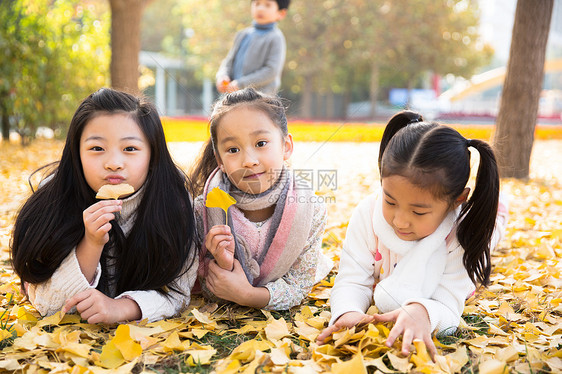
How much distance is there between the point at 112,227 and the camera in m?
2.02

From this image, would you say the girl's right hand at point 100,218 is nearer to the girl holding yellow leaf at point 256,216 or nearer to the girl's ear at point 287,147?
the girl holding yellow leaf at point 256,216

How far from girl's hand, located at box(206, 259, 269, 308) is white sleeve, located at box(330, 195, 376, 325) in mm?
283

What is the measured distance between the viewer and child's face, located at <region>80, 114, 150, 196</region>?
6.38 feet

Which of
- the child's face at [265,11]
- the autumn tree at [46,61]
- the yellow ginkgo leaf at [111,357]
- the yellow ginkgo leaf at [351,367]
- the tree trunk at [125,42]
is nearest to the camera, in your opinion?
the yellow ginkgo leaf at [351,367]

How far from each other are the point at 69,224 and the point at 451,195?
134cm

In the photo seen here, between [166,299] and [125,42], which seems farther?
[125,42]

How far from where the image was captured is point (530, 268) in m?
2.67

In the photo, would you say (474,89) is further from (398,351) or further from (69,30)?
(398,351)

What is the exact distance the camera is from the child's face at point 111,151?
1945 mm

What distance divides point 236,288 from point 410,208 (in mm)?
706

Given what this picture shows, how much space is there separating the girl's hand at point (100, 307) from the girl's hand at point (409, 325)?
33.9 inches

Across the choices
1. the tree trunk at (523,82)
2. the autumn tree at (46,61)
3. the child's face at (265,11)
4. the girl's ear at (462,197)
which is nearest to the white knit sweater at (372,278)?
the girl's ear at (462,197)

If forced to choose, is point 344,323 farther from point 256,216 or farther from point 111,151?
point 111,151

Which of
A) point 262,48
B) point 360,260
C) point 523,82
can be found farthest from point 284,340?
point 523,82
